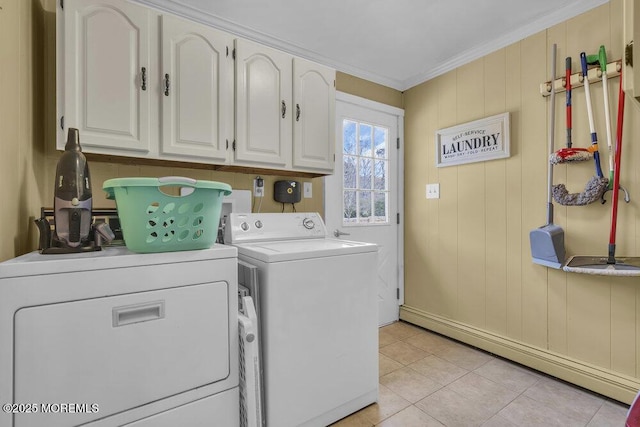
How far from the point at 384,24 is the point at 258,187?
1460 millimetres

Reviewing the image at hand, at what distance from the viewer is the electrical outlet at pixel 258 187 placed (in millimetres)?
2184

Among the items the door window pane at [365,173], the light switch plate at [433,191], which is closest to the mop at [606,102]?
the light switch plate at [433,191]

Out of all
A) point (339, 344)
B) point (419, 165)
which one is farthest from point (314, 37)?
point (339, 344)

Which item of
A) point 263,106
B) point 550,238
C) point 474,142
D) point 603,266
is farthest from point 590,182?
point 263,106

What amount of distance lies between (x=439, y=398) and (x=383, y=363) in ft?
1.62

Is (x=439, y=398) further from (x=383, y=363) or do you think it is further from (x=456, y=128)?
(x=456, y=128)

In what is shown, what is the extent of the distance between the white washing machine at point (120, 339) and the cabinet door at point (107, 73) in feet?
2.09

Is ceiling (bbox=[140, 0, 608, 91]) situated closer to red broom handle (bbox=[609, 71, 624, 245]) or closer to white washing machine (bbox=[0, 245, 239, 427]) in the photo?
red broom handle (bbox=[609, 71, 624, 245])

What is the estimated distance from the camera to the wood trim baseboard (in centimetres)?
173

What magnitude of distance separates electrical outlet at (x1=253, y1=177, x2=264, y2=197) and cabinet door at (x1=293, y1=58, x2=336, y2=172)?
32 centimetres

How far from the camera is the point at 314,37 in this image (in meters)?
2.28

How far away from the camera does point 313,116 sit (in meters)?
2.12

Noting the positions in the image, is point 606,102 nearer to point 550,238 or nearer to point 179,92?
point 550,238

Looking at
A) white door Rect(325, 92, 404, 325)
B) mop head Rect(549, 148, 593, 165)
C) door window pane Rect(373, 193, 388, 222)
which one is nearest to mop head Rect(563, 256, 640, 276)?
mop head Rect(549, 148, 593, 165)
